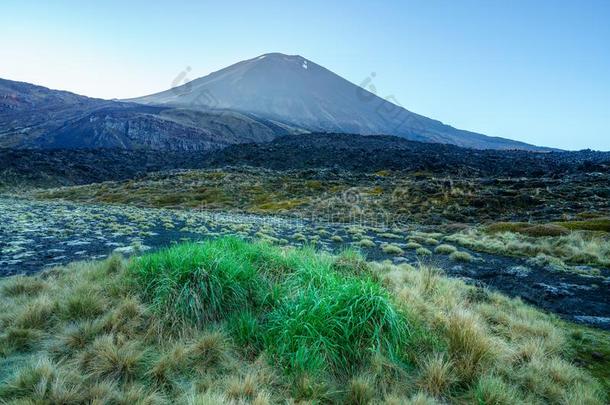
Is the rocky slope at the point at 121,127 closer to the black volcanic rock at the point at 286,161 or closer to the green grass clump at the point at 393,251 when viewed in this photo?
the black volcanic rock at the point at 286,161

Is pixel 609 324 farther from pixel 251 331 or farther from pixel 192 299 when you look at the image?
pixel 192 299

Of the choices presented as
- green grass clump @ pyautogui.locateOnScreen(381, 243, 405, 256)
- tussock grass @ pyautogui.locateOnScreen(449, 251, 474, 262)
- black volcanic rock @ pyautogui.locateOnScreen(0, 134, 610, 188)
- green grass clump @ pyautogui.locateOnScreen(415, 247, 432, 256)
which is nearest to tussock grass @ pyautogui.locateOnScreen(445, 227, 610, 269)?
tussock grass @ pyautogui.locateOnScreen(449, 251, 474, 262)

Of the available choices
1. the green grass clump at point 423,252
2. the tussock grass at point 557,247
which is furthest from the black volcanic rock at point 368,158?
the green grass clump at point 423,252

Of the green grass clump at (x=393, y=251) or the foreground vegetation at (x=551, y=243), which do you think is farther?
the green grass clump at (x=393, y=251)

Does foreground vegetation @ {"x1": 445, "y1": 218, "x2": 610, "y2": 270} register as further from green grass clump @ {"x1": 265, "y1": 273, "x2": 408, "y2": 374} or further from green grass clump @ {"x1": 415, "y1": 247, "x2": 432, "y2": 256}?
green grass clump @ {"x1": 265, "y1": 273, "x2": 408, "y2": 374}

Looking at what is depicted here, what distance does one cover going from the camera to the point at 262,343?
4715 millimetres

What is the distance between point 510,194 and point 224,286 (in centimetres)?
3624

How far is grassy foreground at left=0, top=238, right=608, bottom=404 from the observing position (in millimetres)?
3791

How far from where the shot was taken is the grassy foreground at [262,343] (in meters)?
3.79

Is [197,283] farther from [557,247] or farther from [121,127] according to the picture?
[121,127]

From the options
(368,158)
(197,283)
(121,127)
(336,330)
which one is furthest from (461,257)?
(121,127)

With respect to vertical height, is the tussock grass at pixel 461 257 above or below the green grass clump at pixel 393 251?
above

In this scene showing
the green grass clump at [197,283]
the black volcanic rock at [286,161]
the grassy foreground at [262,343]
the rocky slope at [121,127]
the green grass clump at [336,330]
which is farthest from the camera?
the rocky slope at [121,127]

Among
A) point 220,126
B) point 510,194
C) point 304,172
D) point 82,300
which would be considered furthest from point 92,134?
point 82,300
